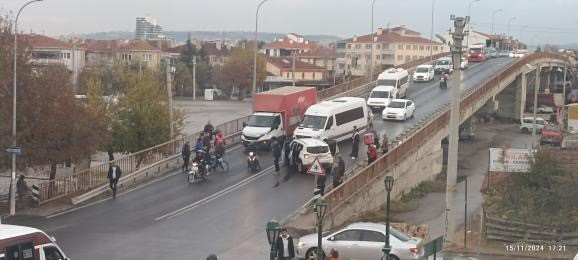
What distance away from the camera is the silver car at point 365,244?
751 inches

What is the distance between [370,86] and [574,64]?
203 ft

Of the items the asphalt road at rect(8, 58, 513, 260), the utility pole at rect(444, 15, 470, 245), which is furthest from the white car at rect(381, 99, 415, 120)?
the utility pole at rect(444, 15, 470, 245)

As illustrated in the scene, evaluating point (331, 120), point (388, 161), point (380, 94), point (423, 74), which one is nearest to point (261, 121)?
point (331, 120)

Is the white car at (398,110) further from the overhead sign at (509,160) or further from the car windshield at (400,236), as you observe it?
the car windshield at (400,236)

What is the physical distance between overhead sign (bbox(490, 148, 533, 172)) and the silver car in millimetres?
10587

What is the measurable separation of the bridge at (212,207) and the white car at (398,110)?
6906 mm

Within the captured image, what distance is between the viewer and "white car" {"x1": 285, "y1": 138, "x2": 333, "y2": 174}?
99.7 ft

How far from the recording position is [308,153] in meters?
30.4

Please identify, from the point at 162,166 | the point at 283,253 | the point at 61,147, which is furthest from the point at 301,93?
the point at 283,253

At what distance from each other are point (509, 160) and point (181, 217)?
1272 centimetres

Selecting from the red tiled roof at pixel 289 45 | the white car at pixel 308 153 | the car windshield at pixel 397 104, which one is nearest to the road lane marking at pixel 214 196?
the white car at pixel 308 153

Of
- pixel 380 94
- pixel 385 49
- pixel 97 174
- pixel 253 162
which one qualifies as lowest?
pixel 97 174

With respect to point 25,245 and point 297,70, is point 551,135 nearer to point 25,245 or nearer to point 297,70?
point 25,245

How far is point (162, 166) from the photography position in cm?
3259
